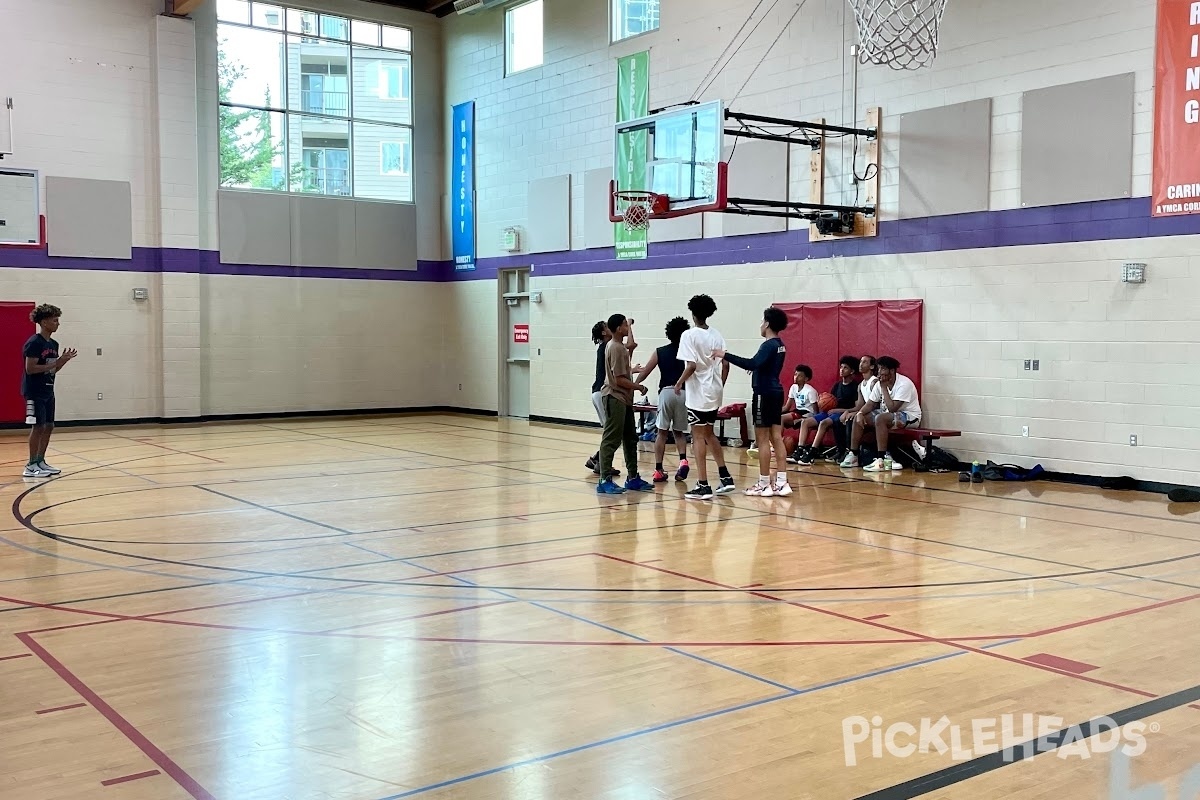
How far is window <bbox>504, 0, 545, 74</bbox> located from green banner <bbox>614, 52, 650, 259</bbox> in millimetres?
2606

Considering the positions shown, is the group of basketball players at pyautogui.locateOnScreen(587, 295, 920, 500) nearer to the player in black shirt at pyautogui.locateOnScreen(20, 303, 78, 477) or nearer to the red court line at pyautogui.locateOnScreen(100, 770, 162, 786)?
the player in black shirt at pyautogui.locateOnScreen(20, 303, 78, 477)

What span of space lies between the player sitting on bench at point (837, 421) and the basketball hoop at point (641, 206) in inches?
120

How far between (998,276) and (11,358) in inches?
585

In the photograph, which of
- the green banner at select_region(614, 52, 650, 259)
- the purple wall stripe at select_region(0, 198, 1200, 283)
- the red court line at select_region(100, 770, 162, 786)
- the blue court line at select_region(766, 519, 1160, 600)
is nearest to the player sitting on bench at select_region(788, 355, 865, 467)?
the purple wall stripe at select_region(0, 198, 1200, 283)

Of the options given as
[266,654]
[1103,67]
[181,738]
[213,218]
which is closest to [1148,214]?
[1103,67]

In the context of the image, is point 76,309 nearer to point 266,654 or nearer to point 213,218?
point 213,218

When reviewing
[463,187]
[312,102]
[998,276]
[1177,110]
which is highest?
[312,102]

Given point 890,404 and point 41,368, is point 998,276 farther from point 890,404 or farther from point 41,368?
point 41,368

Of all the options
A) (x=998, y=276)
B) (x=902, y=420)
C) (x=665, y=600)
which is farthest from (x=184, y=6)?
(x=665, y=600)

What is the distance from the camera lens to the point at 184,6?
17797 mm

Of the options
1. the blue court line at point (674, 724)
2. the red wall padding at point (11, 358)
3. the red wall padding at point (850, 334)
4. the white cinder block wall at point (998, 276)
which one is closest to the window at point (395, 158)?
the white cinder block wall at point (998, 276)

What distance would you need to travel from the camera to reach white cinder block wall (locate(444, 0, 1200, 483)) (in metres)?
10.7

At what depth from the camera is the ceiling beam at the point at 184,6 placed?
17625mm

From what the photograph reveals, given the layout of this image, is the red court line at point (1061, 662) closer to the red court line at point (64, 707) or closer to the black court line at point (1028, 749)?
the black court line at point (1028, 749)
